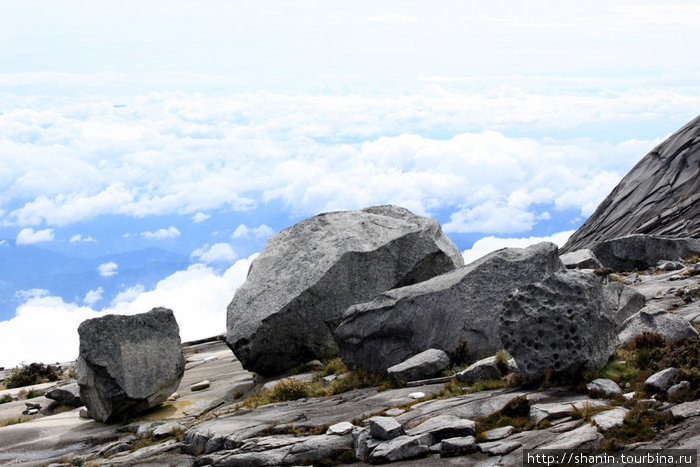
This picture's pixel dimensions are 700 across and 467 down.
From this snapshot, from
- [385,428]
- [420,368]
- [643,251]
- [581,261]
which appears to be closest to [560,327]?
[420,368]

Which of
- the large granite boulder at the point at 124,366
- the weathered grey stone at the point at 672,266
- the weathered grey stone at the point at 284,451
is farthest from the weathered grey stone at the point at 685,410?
the weathered grey stone at the point at 672,266

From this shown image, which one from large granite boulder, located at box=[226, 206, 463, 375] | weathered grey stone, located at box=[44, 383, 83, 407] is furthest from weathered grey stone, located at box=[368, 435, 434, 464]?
weathered grey stone, located at box=[44, 383, 83, 407]

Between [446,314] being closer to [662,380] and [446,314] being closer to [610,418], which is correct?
[662,380]

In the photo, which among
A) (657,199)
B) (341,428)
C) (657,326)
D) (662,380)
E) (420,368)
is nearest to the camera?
(662,380)

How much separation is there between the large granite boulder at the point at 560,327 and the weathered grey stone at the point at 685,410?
2.42 meters

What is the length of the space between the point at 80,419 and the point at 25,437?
6.35ft

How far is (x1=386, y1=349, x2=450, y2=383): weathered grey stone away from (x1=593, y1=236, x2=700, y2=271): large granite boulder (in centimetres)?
2158

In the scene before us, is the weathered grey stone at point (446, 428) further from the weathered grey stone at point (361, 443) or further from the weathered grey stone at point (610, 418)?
the weathered grey stone at point (610, 418)

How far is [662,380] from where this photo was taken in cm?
1400

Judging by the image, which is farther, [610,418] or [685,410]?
[610,418]

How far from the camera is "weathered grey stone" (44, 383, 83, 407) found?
83.4 feet

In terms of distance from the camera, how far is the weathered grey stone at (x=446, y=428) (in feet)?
44.5

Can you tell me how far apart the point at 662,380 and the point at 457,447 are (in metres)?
4.12

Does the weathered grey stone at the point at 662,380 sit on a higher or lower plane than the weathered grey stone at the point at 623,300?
lower
